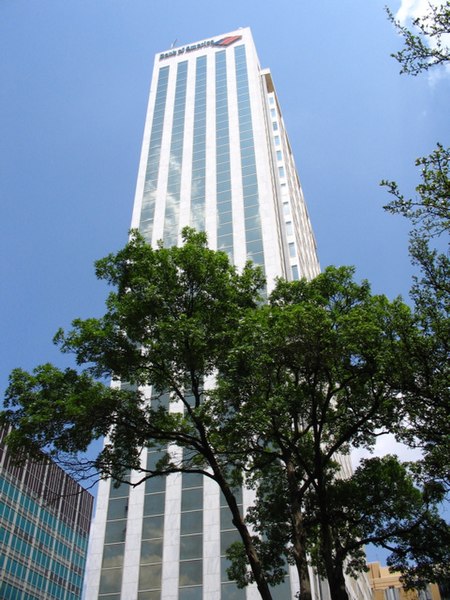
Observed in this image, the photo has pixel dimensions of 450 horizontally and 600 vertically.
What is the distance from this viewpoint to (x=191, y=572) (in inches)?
1141

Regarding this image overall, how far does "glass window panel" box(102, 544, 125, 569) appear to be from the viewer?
3042cm

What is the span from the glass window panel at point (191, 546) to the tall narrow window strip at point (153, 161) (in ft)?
78.8

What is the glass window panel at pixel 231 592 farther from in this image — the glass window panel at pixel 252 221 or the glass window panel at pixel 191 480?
the glass window panel at pixel 252 221

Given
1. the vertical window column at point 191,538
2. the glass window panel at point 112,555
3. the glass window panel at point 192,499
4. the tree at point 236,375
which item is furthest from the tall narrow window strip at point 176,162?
the tree at point 236,375

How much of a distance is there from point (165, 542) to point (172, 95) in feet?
155

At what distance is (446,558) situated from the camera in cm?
1627

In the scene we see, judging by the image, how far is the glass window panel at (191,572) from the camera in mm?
28672

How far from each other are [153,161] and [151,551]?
3612 centimetres

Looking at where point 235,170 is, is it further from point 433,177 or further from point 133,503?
point 433,177

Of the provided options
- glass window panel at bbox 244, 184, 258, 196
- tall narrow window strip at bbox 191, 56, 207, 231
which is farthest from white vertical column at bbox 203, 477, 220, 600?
glass window panel at bbox 244, 184, 258, 196

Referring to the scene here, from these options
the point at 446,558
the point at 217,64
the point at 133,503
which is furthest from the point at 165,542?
the point at 217,64

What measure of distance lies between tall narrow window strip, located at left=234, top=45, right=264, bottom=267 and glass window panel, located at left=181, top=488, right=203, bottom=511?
16.4 m

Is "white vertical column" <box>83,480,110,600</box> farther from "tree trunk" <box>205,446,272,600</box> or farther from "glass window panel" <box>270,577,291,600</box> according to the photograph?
"tree trunk" <box>205,446,272,600</box>

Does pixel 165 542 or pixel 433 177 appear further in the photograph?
pixel 165 542
